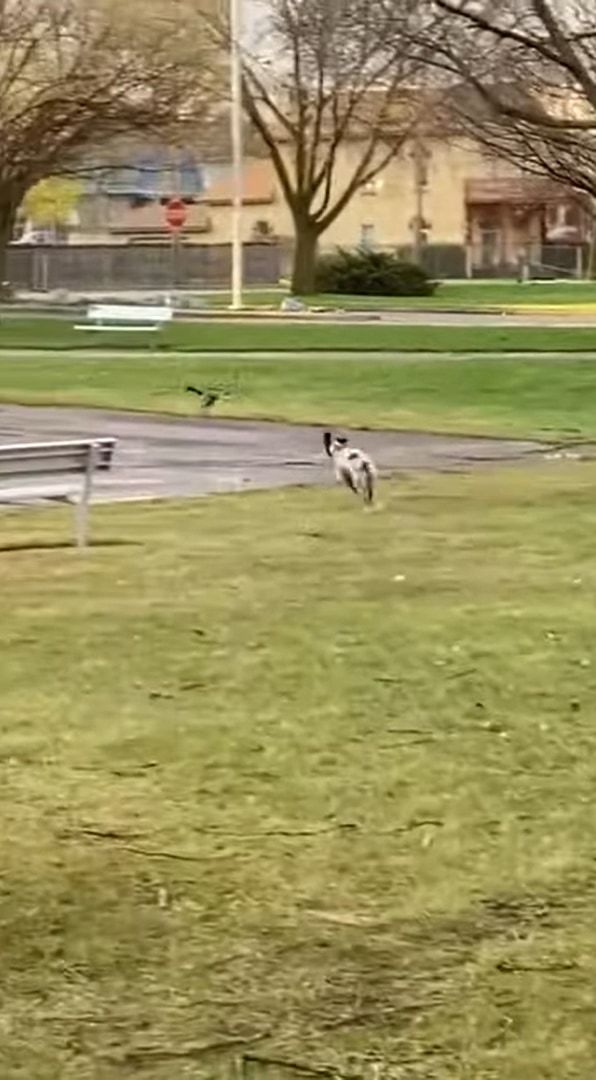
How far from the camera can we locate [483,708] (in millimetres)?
8219

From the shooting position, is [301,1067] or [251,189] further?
[251,189]

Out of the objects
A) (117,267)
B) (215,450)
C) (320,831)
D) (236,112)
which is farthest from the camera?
(117,267)

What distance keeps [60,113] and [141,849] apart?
41.0m

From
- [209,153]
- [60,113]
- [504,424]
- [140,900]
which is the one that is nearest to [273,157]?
[209,153]

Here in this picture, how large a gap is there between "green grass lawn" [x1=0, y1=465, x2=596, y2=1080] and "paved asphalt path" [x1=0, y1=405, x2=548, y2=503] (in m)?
6.21

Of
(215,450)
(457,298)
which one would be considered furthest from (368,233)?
(215,450)

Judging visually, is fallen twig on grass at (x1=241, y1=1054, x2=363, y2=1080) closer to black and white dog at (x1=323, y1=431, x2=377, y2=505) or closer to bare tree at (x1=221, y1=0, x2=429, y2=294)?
black and white dog at (x1=323, y1=431, x2=377, y2=505)

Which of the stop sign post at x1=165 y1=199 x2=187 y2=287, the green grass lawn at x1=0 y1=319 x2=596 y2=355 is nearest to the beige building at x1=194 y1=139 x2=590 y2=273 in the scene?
the stop sign post at x1=165 y1=199 x2=187 y2=287

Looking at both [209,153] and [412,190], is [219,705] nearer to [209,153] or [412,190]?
[209,153]

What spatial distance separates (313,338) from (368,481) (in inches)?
910

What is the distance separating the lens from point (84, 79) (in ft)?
150

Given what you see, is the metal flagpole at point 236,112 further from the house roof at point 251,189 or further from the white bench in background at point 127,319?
the house roof at point 251,189

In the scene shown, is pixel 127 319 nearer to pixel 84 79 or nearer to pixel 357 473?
pixel 84 79

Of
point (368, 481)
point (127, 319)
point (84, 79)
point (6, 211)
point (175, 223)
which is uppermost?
point (84, 79)
